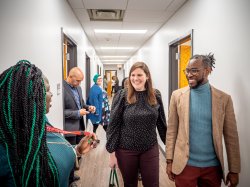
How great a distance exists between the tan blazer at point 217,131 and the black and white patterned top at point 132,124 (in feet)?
0.65

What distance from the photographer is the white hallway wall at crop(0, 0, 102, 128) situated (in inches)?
52.2

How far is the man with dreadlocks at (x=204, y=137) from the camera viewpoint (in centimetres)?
151

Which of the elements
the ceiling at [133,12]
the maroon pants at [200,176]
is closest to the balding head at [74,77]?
the ceiling at [133,12]

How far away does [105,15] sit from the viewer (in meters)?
3.91

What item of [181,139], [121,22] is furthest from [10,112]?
[121,22]

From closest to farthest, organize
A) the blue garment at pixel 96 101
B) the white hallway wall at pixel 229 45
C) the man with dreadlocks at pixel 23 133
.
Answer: the man with dreadlocks at pixel 23 133 → the white hallway wall at pixel 229 45 → the blue garment at pixel 96 101

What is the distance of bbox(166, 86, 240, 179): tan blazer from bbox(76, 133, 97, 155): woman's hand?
0.69m

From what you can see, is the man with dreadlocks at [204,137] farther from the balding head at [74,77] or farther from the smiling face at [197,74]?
the balding head at [74,77]

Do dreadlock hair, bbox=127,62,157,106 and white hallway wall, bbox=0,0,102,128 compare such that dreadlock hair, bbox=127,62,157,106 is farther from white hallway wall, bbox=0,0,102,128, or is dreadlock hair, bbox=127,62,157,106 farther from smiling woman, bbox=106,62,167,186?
white hallway wall, bbox=0,0,102,128

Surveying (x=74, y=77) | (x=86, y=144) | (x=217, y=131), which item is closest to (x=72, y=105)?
(x=74, y=77)

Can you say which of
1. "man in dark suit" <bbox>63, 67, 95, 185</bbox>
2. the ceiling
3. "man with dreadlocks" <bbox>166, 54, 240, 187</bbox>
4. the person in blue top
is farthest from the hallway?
the ceiling

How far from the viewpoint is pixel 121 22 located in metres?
4.33

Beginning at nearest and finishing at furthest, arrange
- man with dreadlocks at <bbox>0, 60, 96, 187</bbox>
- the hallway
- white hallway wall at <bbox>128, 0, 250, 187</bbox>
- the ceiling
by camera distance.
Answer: man with dreadlocks at <bbox>0, 60, 96, 187</bbox> → white hallway wall at <bbox>128, 0, 250, 187</bbox> → the hallway → the ceiling

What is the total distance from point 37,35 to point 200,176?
166cm
